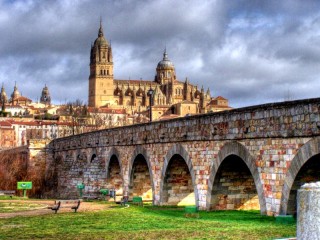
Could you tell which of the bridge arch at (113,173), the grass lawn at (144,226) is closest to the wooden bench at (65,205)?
the grass lawn at (144,226)

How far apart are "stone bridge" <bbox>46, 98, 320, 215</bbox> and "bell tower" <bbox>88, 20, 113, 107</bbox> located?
16024cm

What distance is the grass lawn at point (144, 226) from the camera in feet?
41.8

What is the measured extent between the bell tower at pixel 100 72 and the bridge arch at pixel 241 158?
173m

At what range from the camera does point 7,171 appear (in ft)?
153

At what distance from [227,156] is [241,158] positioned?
0.77 metres

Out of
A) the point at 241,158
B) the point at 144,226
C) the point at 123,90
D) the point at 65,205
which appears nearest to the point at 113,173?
the point at 65,205

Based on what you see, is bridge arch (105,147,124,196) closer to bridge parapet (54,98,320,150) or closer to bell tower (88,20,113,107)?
bridge parapet (54,98,320,150)

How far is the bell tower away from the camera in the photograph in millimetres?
191625

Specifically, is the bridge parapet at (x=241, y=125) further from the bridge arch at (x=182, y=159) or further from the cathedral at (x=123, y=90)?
the cathedral at (x=123, y=90)

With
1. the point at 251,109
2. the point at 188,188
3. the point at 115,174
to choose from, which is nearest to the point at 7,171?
the point at 115,174

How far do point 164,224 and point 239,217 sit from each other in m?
2.45

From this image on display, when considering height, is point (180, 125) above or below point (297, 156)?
above

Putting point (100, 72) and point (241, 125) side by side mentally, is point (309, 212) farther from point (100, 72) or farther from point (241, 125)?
point (100, 72)

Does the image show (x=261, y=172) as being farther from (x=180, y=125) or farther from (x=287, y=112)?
(x=180, y=125)
